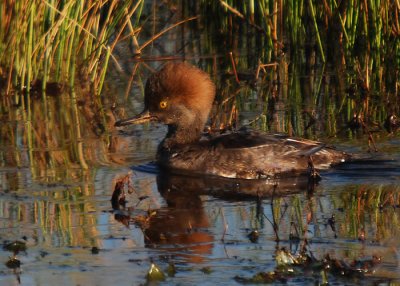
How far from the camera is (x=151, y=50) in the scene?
1570cm

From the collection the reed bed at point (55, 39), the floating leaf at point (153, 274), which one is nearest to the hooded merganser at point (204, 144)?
the reed bed at point (55, 39)

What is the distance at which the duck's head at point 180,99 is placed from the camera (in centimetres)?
1005

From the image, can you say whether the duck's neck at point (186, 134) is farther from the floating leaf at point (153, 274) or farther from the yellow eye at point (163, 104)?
the floating leaf at point (153, 274)

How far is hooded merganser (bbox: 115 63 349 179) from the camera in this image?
9609 mm

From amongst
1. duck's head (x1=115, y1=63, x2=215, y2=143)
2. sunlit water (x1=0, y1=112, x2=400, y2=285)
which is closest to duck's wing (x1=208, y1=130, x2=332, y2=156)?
sunlit water (x1=0, y1=112, x2=400, y2=285)

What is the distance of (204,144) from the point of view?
9938 millimetres

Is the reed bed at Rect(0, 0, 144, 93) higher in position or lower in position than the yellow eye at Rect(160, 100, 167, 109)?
higher

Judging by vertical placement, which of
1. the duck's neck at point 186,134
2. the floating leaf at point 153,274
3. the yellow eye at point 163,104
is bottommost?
the floating leaf at point 153,274

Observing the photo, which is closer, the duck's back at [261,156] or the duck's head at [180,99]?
the duck's back at [261,156]

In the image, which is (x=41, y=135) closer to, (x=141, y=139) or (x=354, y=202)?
(x=141, y=139)

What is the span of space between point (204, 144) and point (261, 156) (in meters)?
0.58

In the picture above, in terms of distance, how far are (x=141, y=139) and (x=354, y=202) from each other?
326 cm

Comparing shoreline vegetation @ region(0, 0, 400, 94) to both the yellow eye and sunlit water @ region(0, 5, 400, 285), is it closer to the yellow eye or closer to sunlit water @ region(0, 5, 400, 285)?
sunlit water @ region(0, 5, 400, 285)

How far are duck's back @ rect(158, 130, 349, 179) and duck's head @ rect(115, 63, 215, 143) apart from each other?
1.77 ft
